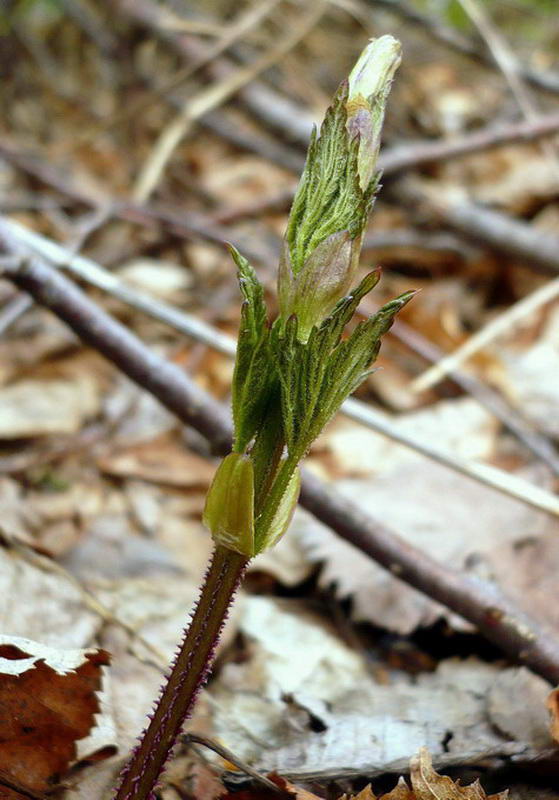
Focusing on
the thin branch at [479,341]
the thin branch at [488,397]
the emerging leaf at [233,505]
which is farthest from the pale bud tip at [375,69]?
the thin branch at [479,341]

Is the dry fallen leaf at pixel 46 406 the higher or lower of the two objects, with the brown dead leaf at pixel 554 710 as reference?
higher

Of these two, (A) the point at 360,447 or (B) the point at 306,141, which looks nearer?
(A) the point at 360,447

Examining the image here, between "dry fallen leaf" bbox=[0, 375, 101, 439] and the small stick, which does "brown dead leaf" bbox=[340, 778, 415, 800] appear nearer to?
the small stick

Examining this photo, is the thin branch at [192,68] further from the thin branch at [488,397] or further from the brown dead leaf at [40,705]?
the brown dead leaf at [40,705]

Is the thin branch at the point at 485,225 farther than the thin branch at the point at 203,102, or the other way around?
the thin branch at the point at 203,102

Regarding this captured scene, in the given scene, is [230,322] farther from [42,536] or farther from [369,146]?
[369,146]

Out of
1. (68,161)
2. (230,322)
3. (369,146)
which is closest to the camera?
(369,146)

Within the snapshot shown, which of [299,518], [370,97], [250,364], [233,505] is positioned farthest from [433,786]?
[299,518]

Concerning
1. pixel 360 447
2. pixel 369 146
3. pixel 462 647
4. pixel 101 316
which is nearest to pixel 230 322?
pixel 360 447
